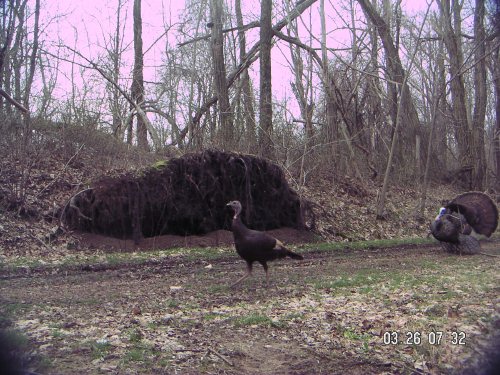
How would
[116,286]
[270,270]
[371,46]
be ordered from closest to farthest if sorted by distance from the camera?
1. [116,286]
2. [270,270]
3. [371,46]

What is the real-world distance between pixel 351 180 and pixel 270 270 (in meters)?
10.7

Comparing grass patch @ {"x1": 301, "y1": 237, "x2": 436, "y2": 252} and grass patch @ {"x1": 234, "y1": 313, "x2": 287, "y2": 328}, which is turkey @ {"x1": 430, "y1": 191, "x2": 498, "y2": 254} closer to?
grass patch @ {"x1": 301, "y1": 237, "x2": 436, "y2": 252}

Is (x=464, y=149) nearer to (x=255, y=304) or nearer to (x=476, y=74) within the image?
(x=476, y=74)

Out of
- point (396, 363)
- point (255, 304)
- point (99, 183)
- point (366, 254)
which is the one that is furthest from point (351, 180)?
point (396, 363)

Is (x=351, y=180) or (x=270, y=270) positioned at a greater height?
(x=351, y=180)

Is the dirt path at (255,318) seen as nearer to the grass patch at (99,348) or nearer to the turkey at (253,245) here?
the grass patch at (99,348)

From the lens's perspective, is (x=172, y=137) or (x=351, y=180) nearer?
(x=351, y=180)

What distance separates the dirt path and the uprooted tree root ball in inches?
121

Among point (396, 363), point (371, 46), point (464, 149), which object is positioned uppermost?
point (371, 46)

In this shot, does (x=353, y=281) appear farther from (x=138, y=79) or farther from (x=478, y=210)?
(x=138, y=79)

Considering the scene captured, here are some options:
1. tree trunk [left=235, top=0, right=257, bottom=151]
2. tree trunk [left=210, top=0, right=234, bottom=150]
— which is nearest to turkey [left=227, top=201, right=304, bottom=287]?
tree trunk [left=235, top=0, right=257, bottom=151]

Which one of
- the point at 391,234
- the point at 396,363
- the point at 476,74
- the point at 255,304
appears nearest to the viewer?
the point at 396,363

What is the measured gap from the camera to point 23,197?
1401cm
